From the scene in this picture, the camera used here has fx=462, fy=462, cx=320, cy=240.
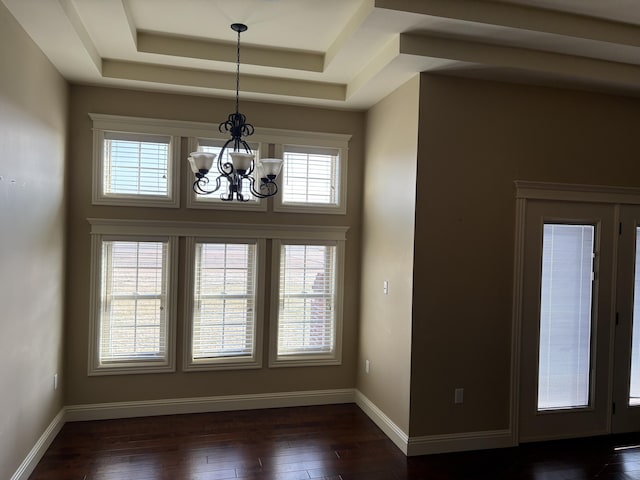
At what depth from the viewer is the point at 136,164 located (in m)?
4.25

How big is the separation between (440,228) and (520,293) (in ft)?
2.86

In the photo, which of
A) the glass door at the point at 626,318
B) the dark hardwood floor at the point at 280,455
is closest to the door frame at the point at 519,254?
the dark hardwood floor at the point at 280,455

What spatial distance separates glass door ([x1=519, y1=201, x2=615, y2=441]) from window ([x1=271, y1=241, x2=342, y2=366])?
5.87 ft

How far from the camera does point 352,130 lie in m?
4.70

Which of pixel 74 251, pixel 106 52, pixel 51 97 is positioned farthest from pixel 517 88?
pixel 74 251

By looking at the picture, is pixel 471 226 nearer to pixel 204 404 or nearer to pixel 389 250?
pixel 389 250

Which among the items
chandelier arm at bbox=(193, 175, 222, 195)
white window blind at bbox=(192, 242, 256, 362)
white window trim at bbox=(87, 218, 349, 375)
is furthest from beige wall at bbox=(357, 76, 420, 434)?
chandelier arm at bbox=(193, 175, 222, 195)

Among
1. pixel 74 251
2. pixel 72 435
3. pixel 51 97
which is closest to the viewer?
pixel 51 97

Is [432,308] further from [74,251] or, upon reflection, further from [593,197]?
[74,251]

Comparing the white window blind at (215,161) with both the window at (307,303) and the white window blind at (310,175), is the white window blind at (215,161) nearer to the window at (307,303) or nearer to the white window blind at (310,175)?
Answer: the white window blind at (310,175)

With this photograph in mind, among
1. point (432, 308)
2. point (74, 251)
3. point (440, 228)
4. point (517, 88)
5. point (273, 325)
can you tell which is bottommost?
point (273, 325)

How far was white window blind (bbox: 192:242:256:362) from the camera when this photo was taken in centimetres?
439

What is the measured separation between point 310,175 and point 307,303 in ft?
4.24

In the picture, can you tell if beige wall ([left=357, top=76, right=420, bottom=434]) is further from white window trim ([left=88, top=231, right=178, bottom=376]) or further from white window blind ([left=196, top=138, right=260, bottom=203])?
white window trim ([left=88, top=231, right=178, bottom=376])
